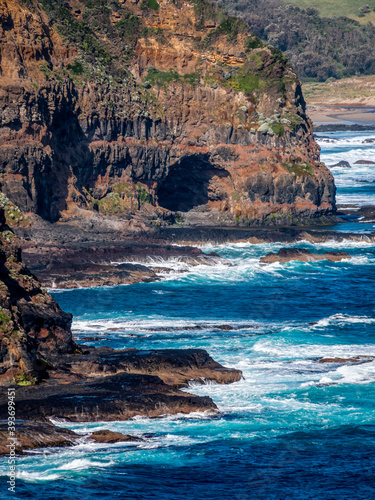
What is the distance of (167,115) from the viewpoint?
8612 cm

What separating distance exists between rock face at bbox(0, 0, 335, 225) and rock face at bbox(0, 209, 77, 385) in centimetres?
3696

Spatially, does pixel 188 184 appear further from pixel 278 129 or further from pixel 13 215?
pixel 13 215

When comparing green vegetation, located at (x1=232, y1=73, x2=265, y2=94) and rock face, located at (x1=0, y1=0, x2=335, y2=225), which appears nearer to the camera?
rock face, located at (x1=0, y1=0, x2=335, y2=225)

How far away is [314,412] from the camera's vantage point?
112 feet

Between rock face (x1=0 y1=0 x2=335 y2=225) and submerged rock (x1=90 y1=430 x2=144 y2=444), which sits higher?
rock face (x1=0 y1=0 x2=335 y2=225)

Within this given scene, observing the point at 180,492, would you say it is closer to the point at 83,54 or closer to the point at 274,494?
the point at 274,494

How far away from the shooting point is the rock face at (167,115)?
78.6m

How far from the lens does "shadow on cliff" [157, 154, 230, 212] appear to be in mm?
86375

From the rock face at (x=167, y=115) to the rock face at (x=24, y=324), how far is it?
36964 mm

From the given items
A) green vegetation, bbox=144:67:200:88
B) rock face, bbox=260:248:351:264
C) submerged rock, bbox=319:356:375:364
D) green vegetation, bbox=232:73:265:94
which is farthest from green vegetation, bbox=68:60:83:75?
submerged rock, bbox=319:356:375:364

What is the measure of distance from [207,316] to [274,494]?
90.8 feet

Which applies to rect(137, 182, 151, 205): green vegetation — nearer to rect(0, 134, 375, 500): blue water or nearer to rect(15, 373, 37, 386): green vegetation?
rect(0, 134, 375, 500): blue water

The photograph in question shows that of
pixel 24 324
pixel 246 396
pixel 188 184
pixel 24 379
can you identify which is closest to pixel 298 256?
pixel 188 184

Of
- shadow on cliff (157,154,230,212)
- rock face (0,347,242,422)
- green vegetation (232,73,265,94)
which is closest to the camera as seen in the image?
rock face (0,347,242,422)
